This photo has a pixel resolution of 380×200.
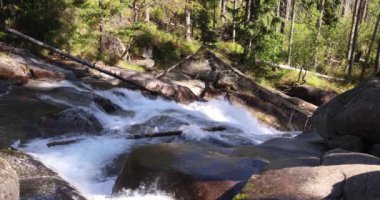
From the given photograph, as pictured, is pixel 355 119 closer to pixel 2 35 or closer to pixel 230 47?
pixel 2 35

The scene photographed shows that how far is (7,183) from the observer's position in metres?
5.08

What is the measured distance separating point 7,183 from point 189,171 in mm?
3066

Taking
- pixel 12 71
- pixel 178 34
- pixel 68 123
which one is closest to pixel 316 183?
pixel 68 123

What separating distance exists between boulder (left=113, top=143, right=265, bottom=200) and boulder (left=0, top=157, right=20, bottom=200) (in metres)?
2.70

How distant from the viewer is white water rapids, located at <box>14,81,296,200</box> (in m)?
8.70

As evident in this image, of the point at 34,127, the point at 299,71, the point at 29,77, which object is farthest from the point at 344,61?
the point at 34,127

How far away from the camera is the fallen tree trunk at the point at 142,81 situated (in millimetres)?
17141


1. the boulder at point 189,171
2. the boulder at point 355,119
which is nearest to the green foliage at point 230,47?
the boulder at point 355,119

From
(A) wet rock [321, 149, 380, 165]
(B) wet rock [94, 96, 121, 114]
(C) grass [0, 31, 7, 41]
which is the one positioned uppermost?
(C) grass [0, 31, 7, 41]

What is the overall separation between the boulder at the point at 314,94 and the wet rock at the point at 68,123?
43.1 ft

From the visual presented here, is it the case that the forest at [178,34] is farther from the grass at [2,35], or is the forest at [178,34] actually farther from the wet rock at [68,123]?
the wet rock at [68,123]

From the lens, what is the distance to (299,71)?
2728 cm

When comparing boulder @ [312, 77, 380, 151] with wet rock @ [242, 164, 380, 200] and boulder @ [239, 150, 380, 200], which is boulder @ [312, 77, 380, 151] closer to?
boulder @ [239, 150, 380, 200]

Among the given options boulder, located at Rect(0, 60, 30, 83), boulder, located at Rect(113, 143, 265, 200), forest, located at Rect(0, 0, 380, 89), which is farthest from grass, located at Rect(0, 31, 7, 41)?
boulder, located at Rect(113, 143, 265, 200)
